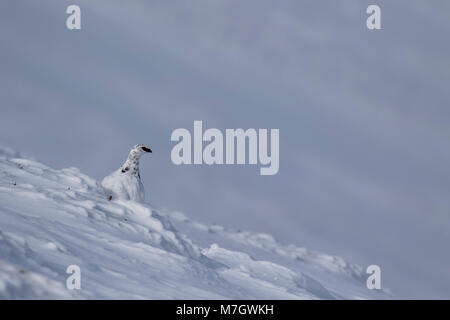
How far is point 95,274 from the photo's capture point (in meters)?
6.45

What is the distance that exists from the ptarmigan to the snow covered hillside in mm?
281

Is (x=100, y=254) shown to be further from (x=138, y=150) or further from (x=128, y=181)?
(x=138, y=150)

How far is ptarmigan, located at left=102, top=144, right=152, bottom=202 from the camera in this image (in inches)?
410

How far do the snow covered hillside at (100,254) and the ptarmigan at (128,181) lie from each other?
281 mm

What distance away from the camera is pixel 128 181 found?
10477 millimetres

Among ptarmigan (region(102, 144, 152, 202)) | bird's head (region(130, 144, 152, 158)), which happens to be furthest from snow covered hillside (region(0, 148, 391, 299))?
bird's head (region(130, 144, 152, 158))

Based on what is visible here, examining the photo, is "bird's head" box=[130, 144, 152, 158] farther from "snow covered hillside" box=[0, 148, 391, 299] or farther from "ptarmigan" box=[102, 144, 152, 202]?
"snow covered hillside" box=[0, 148, 391, 299]

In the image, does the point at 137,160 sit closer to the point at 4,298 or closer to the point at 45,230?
the point at 45,230

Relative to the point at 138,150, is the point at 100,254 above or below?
below

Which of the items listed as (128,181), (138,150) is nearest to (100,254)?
(128,181)

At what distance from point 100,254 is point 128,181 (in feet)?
10.9
